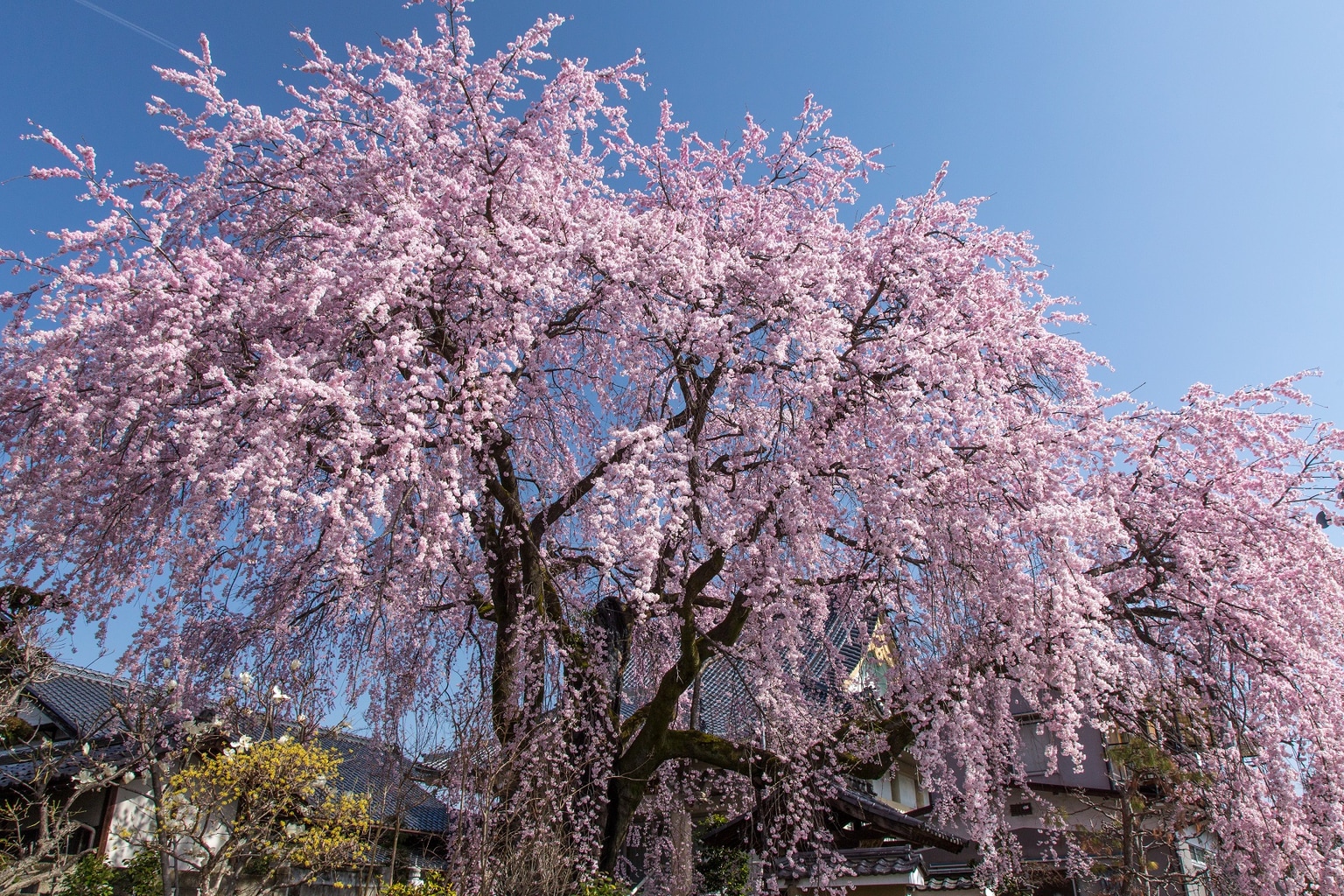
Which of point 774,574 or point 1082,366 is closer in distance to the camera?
point 774,574

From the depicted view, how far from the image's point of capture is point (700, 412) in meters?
7.29

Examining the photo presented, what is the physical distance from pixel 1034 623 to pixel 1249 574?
2.28 metres

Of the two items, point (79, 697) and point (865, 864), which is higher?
point (79, 697)

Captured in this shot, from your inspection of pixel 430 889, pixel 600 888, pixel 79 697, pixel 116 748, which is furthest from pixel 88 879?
pixel 600 888

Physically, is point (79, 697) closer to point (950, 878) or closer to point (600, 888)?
point (600, 888)

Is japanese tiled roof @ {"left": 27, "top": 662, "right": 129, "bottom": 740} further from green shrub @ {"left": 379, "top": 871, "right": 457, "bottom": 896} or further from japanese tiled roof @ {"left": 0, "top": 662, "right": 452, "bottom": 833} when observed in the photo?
green shrub @ {"left": 379, "top": 871, "right": 457, "bottom": 896}

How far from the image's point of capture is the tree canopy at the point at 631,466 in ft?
17.6

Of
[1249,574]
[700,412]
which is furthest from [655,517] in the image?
[1249,574]

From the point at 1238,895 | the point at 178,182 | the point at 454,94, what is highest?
the point at 454,94

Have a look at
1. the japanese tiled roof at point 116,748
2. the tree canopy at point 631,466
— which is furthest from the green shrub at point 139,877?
the tree canopy at point 631,466

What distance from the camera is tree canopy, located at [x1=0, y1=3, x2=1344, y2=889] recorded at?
537cm

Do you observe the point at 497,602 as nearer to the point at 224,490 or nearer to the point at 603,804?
the point at 603,804

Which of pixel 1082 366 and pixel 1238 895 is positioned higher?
pixel 1082 366

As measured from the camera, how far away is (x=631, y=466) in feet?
19.0
